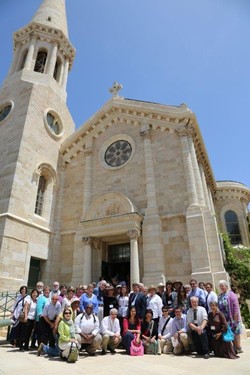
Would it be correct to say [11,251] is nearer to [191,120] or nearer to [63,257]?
[63,257]

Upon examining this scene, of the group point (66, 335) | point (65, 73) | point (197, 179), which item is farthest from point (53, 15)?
point (66, 335)

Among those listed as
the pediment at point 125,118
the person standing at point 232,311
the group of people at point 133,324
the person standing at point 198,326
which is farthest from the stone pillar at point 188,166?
the person standing at point 198,326

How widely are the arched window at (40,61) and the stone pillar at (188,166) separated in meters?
14.6

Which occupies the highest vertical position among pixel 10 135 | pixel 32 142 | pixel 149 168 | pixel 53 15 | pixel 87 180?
pixel 53 15

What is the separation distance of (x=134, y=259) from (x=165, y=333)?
19.2 ft

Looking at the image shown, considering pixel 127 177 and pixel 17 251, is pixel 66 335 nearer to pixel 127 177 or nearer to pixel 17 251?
pixel 17 251

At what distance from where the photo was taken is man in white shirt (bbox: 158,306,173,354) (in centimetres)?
749

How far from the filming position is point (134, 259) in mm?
13648

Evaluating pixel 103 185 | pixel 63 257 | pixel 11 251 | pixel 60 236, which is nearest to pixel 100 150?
pixel 103 185

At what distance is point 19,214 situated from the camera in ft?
48.7

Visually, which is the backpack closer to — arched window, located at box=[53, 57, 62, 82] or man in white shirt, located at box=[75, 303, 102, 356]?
man in white shirt, located at box=[75, 303, 102, 356]

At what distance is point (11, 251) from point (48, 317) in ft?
24.4

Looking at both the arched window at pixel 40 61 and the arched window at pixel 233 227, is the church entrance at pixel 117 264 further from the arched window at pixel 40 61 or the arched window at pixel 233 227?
the arched window at pixel 40 61

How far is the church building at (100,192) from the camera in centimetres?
1354
